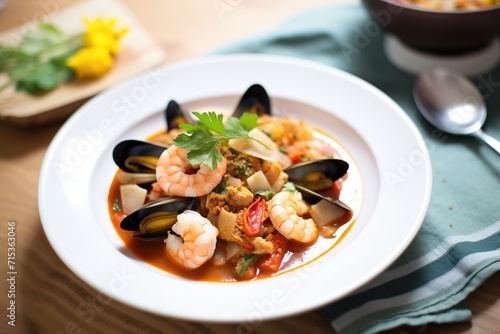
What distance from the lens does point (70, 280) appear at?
2.67 m

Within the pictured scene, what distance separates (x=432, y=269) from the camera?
101 inches

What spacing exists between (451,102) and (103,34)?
8.51 ft

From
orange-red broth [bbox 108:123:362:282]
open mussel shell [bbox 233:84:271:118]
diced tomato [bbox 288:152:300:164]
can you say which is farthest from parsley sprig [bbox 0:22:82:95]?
diced tomato [bbox 288:152:300:164]

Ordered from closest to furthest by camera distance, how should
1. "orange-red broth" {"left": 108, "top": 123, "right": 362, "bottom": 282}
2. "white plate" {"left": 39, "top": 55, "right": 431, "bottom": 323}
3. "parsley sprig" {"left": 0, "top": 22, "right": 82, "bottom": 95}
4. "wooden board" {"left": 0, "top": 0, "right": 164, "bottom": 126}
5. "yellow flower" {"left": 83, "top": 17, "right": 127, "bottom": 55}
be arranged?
"white plate" {"left": 39, "top": 55, "right": 431, "bottom": 323}
"orange-red broth" {"left": 108, "top": 123, "right": 362, "bottom": 282}
"wooden board" {"left": 0, "top": 0, "right": 164, "bottom": 126}
"parsley sprig" {"left": 0, "top": 22, "right": 82, "bottom": 95}
"yellow flower" {"left": 83, "top": 17, "right": 127, "bottom": 55}

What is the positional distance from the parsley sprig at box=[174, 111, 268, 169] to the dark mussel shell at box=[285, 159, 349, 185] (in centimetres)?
27

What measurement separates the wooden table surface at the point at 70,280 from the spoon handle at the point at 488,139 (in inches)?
37.0

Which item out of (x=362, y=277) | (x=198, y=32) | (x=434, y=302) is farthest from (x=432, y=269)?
(x=198, y=32)

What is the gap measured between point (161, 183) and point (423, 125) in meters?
1.82

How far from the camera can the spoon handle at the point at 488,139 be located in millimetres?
3154

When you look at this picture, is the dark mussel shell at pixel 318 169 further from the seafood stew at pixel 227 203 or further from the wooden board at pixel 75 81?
the wooden board at pixel 75 81

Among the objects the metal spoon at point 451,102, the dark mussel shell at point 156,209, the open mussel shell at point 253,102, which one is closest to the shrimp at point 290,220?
the dark mussel shell at point 156,209

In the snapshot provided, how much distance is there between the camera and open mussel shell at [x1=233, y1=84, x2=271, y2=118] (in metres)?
3.18

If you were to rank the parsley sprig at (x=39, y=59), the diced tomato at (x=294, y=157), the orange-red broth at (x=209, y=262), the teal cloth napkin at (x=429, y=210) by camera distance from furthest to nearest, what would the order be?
1. the parsley sprig at (x=39, y=59)
2. the diced tomato at (x=294, y=157)
3. the orange-red broth at (x=209, y=262)
4. the teal cloth napkin at (x=429, y=210)

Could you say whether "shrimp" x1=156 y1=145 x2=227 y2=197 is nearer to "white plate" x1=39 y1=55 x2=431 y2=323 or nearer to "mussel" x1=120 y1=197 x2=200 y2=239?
"mussel" x1=120 y1=197 x2=200 y2=239
